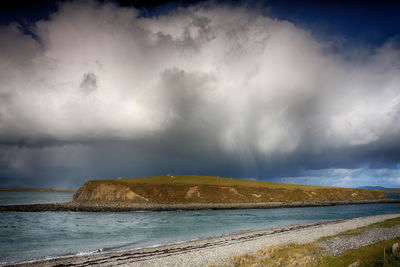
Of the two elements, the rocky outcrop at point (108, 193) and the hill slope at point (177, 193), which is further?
the hill slope at point (177, 193)

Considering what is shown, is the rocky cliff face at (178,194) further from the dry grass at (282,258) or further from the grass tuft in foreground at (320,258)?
the grass tuft in foreground at (320,258)

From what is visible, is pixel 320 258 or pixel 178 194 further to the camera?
pixel 178 194

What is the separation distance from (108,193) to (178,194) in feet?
103

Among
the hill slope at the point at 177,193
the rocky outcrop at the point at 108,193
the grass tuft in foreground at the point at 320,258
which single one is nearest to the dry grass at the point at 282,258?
the grass tuft in foreground at the point at 320,258

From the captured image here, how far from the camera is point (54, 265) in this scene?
21359 mm

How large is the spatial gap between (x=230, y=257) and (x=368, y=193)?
6593 inches

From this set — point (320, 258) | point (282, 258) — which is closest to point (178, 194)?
point (282, 258)

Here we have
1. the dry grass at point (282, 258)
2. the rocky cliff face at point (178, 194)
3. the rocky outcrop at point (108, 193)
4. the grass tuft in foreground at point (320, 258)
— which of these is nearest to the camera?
the grass tuft in foreground at point (320, 258)

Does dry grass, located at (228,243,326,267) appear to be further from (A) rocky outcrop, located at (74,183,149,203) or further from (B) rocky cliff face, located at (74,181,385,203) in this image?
(A) rocky outcrop, located at (74,183,149,203)

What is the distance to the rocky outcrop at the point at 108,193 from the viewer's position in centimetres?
9775

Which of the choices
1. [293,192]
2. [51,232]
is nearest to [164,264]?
[51,232]

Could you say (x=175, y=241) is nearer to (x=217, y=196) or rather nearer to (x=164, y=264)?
(x=164, y=264)

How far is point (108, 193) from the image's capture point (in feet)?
329

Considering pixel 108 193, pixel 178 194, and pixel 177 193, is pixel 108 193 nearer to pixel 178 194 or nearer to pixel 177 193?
pixel 177 193
